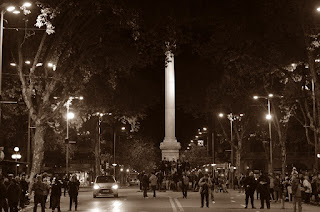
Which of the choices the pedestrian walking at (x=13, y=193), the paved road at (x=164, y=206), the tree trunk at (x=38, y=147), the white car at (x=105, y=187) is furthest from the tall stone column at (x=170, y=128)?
the pedestrian walking at (x=13, y=193)

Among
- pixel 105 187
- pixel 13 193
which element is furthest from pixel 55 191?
pixel 105 187

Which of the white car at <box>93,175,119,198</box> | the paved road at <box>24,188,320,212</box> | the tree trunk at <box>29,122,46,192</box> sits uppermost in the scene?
the tree trunk at <box>29,122,46,192</box>

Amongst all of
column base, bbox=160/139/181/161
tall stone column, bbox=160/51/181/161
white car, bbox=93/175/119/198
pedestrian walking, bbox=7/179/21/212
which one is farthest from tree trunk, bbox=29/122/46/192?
column base, bbox=160/139/181/161

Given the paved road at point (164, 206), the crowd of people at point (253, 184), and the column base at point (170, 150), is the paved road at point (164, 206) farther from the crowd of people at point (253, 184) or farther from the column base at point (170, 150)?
the column base at point (170, 150)

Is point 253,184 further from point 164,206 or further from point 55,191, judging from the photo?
point 55,191

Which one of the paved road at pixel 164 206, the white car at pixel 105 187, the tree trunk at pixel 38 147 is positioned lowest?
the paved road at pixel 164 206

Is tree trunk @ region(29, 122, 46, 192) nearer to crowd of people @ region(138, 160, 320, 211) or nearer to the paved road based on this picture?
the paved road

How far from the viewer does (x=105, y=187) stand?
40.1 meters

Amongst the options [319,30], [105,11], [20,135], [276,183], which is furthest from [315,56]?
[20,135]

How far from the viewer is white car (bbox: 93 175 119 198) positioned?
40.0 m

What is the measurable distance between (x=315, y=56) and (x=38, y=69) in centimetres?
1939

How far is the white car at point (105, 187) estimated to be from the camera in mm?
39969

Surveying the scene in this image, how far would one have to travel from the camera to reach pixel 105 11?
105ft

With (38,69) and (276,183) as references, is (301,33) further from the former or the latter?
(38,69)
